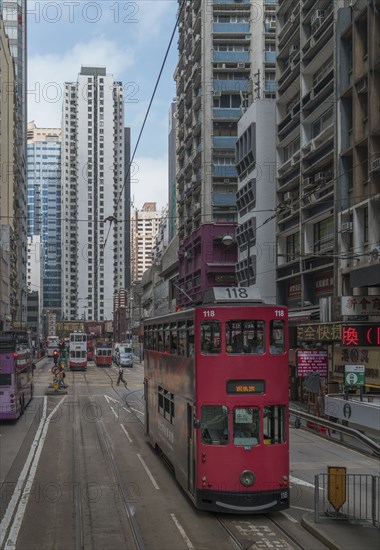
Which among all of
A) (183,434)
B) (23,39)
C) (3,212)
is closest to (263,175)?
(183,434)

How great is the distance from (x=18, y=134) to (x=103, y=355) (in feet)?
114

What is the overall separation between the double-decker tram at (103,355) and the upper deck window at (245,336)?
63.7 m

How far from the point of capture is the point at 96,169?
140 feet

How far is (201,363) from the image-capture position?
514 inches

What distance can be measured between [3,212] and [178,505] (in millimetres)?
67363

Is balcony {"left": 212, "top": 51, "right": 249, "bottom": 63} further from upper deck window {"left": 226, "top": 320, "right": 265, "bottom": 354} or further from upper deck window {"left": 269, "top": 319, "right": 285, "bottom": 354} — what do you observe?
upper deck window {"left": 226, "top": 320, "right": 265, "bottom": 354}

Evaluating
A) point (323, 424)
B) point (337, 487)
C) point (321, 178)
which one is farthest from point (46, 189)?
point (337, 487)

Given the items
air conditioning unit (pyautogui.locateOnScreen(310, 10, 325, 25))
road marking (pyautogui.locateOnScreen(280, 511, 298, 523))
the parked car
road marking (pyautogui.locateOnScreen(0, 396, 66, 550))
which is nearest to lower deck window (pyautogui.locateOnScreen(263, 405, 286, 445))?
road marking (pyautogui.locateOnScreen(280, 511, 298, 523))

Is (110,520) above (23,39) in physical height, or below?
below

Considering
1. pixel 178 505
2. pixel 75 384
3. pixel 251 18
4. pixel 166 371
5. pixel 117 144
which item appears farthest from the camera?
pixel 251 18

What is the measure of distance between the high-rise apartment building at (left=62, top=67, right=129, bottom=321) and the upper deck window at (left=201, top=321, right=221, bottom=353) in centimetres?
2019

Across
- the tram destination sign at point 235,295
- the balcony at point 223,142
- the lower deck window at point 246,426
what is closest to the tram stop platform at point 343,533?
the lower deck window at point 246,426

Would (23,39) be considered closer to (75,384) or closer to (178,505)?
(75,384)

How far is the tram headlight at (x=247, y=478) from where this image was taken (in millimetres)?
12789
